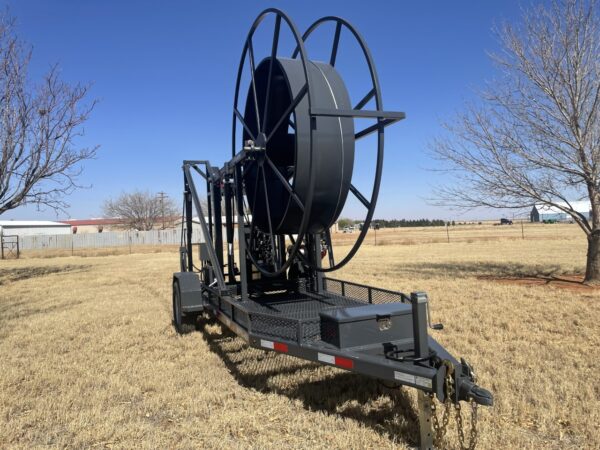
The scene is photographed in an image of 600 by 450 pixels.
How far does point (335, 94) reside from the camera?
470 cm

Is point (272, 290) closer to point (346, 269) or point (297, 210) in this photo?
point (297, 210)

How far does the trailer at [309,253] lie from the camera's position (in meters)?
3.21

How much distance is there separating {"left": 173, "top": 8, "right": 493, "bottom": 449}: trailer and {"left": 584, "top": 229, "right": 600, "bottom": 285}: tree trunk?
8310 millimetres

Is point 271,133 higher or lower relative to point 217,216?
higher

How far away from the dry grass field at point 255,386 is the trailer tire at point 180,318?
21 cm

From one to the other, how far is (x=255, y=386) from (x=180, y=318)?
272 centimetres

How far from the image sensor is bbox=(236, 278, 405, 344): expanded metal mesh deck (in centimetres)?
392

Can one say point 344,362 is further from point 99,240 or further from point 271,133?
point 99,240

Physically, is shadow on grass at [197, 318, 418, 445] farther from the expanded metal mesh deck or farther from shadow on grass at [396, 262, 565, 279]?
shadow on grass at [396, 262, 565, 279]

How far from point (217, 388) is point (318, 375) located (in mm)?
1081

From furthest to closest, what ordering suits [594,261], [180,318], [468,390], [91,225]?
[91,225], [594,261], [180,318], [468,390]

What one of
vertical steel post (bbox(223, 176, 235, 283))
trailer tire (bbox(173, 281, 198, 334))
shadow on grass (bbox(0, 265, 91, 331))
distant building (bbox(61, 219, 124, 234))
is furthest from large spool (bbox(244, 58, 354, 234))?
distant building (bbox(61, 219, 124, 234))

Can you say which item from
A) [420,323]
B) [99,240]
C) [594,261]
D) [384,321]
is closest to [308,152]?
[384,321]

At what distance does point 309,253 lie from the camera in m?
5.76
